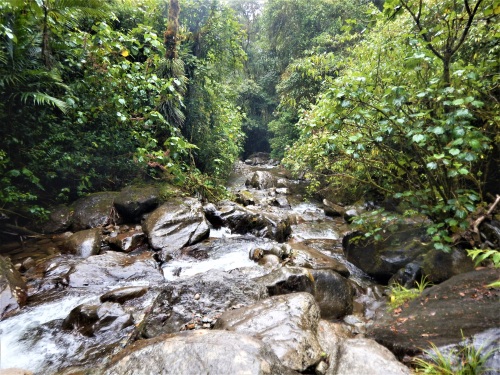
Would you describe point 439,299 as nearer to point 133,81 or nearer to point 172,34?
point 133,81

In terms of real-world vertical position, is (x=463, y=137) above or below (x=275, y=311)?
above

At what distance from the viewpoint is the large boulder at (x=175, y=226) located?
17.1 ft

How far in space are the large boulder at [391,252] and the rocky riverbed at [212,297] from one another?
26 millimetres

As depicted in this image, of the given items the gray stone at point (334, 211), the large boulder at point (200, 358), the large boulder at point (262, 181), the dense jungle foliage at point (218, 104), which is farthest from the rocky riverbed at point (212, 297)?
the large boulder at point (262, 181)

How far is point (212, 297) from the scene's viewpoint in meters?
3.28

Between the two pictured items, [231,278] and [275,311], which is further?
[231,278]

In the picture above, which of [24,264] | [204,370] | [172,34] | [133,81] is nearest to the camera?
[204,370]

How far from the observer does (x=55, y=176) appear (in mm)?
5328

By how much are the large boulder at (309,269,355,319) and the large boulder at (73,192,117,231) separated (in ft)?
16.6

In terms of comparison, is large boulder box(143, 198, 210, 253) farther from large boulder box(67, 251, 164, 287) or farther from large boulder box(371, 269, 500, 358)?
large boulder box(371, 269, 500, 358)

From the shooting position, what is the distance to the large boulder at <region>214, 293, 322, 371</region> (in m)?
2.11

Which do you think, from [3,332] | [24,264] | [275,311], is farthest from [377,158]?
[24,264]

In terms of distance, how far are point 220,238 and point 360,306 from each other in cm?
337

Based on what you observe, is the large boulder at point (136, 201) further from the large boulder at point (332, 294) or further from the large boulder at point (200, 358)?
the large boulder at point (200, 358)
